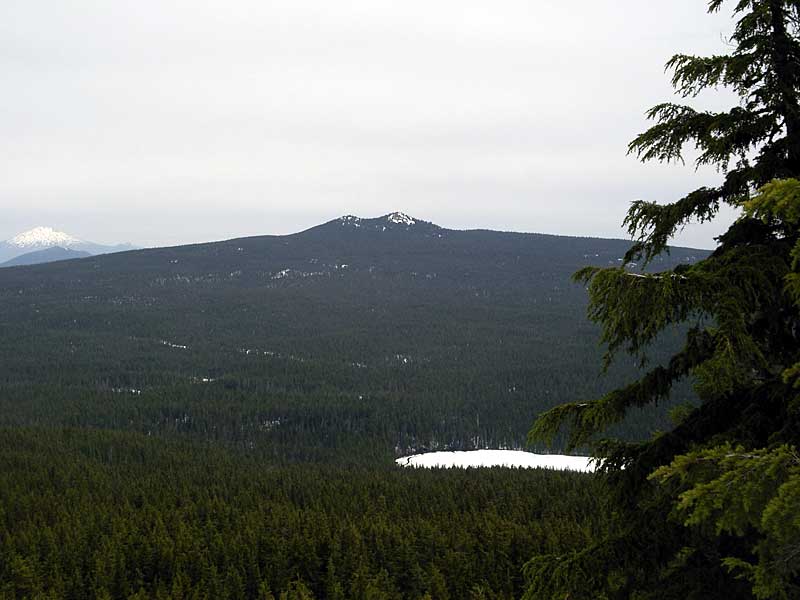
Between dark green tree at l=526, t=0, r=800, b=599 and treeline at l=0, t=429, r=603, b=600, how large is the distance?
3560 cm

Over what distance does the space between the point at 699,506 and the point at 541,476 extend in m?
81.3

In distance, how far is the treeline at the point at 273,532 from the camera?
4450cm

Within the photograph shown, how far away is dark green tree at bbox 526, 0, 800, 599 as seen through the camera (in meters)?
7.38

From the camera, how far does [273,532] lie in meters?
52.6

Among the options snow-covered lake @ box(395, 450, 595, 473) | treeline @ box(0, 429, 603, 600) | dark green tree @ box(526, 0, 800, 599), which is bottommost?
snow-covered lake @ box(395, 450, 595, 473)

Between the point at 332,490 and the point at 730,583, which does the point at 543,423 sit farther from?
the point at 332,490

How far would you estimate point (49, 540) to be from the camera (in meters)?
48.6

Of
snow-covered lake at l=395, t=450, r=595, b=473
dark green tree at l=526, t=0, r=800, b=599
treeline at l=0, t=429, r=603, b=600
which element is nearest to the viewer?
dark green tree at l=526, t=0, r=800, b=599

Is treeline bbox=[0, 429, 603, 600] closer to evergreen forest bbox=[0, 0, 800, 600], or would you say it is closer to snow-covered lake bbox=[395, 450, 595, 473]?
evergreen forest bbox=[0, 0, 800, 600]

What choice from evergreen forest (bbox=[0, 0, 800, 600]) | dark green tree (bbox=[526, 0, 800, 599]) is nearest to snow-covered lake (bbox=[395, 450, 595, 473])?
evergreen forest (bbox=[0, 0, 800, 600])

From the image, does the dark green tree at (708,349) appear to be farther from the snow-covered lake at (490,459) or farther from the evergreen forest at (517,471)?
the snow-covered lake at (490,459)

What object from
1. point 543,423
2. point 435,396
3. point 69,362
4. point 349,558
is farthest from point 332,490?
point 69,362

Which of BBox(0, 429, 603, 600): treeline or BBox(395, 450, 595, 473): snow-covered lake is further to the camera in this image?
BBox(395, 450, 595, 473): snow-covered lake

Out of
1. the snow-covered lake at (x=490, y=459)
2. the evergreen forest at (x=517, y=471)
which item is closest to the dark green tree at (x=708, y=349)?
the evergreen forest at (x=517, y=471)
